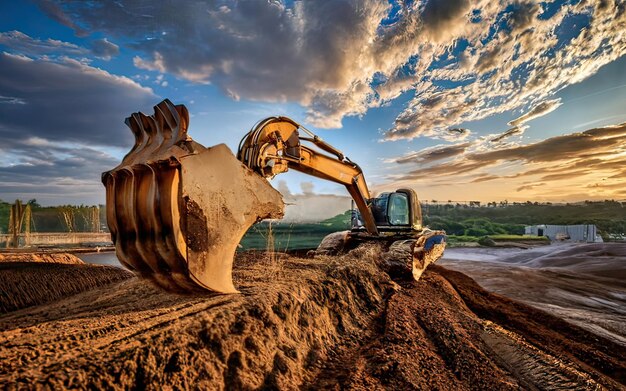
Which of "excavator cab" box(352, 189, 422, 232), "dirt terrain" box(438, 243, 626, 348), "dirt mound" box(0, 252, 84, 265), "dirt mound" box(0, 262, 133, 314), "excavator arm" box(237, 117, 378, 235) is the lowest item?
"dirt terrain" box(438, 243, 626, 348)

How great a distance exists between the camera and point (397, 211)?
10000mm

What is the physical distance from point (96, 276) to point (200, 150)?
17.8ft

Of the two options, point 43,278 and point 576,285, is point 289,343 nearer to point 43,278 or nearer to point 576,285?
point 43,278

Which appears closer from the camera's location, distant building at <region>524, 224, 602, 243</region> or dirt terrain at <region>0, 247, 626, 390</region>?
dirt terrain at <region>0, 247, 626, 390</region>

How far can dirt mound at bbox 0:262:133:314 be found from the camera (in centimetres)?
507

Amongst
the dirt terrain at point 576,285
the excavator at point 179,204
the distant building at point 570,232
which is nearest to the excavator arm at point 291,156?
the excavator at point 179,204

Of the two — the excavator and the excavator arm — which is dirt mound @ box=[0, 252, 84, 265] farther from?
the excavator arm

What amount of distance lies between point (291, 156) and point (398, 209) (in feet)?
18.1

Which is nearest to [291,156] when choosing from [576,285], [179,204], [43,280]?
[179,204]

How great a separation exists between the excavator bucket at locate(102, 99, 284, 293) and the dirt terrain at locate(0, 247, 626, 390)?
1.48ft

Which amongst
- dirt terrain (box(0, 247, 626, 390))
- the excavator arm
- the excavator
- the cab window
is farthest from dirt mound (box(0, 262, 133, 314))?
the cab window

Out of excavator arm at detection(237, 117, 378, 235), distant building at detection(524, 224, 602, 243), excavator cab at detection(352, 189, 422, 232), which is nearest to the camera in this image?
excavator arm at detection(237, 117, 378, 235)

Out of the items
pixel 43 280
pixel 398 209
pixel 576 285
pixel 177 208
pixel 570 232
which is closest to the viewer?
pixel 177 208

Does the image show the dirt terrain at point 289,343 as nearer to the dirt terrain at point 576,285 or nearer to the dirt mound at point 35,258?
the dirt mound at point 35,258
